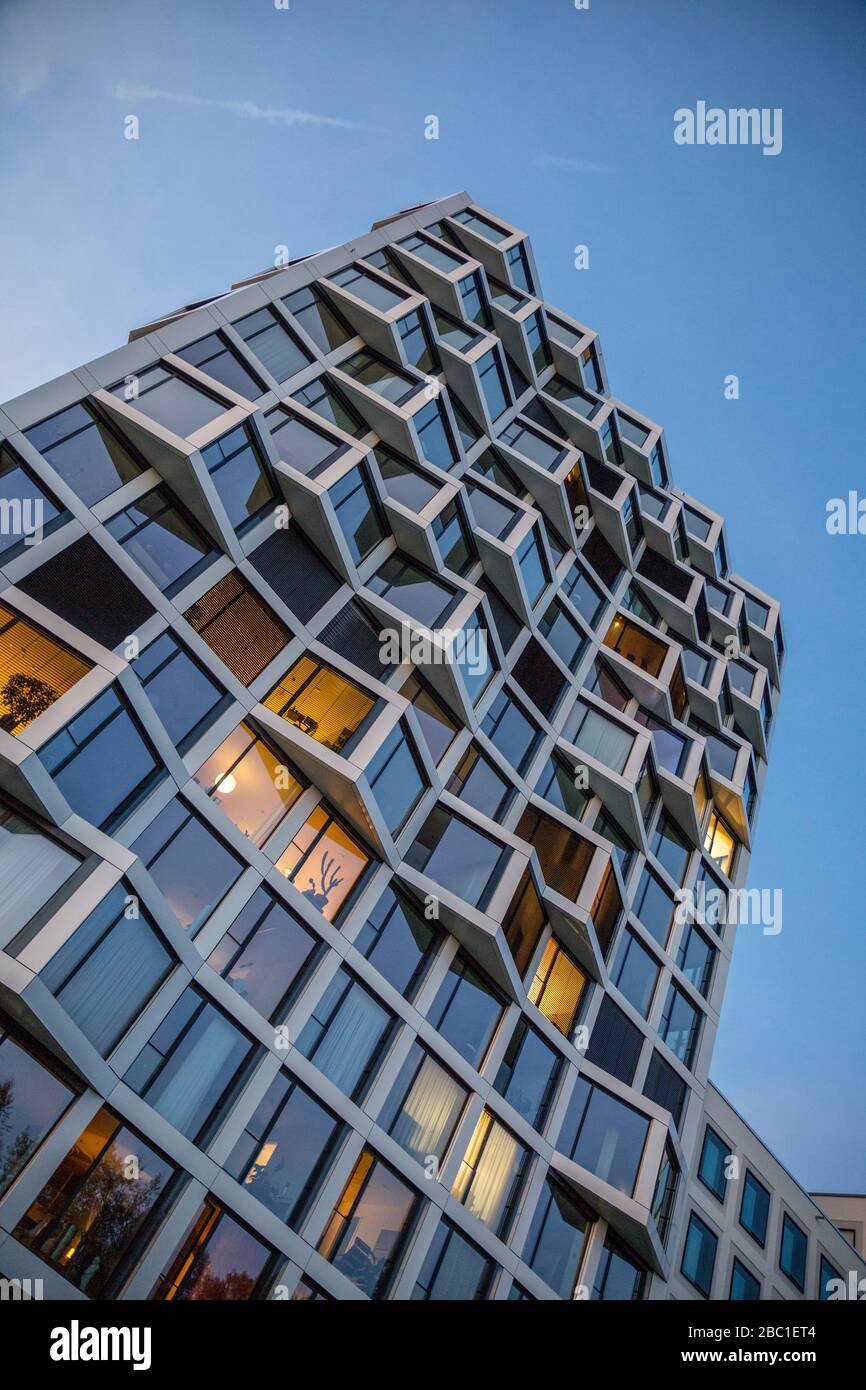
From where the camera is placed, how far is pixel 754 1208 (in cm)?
3391

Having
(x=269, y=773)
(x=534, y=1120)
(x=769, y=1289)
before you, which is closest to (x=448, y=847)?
(x=269, y=773)

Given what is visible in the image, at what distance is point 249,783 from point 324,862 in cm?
252

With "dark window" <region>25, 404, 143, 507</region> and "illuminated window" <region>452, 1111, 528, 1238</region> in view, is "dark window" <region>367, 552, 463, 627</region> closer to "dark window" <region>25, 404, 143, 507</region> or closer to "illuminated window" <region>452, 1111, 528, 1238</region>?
"dark window" <region>25, 404, 143, 507</region>

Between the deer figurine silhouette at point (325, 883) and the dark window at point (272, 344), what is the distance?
41.7 ft

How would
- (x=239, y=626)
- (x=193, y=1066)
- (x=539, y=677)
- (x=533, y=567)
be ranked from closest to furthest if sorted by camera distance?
(x=193, y=1066)
(x=239, y=626)
(x=539, y=677)
(x=533, y=567)

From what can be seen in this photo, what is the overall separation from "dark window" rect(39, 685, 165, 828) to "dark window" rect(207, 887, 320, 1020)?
328 cm

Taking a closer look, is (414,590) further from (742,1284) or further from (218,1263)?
(742,1284)

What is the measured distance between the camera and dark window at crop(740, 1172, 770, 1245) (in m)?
33.2

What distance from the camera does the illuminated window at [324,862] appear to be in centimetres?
1912

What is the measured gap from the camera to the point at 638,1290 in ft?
77.4

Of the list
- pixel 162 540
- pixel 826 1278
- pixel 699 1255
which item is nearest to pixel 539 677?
pixel 162 540

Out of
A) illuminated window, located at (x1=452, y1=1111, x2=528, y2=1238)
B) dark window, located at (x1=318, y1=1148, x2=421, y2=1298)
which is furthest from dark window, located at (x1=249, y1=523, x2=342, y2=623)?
illuminated window, located at (x1=452, y1=1111, x2=528, y2=1238)

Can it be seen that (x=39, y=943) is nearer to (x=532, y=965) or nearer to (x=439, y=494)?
(x=532, y=965)

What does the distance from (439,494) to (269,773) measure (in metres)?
10.6
